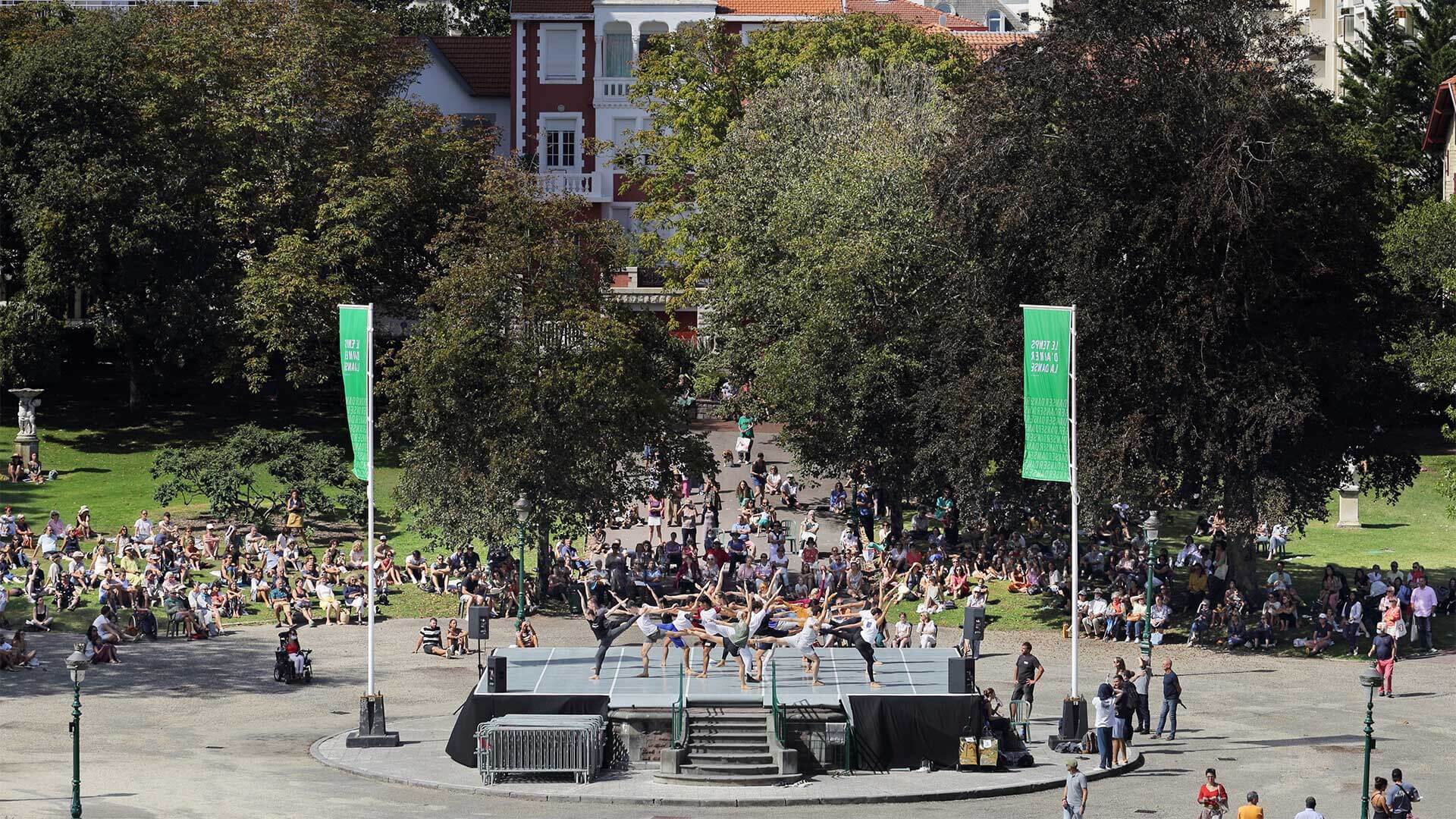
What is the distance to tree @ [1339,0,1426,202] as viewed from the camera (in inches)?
3056

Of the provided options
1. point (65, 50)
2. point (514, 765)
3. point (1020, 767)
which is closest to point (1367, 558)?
point (1020, 767)

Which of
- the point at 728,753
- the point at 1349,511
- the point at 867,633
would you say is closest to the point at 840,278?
the point at 1349,511

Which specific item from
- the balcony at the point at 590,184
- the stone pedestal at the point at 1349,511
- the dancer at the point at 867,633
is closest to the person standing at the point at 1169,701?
the dancer at the point at 867,633

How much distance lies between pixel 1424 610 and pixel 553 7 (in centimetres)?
5322

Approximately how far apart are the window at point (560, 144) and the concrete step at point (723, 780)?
5628 cm

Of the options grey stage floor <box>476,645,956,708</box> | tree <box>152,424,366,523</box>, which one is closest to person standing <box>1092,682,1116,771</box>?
grey stage floor <box>476,645,956,708</box>

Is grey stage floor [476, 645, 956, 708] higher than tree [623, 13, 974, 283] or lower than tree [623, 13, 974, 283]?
lower

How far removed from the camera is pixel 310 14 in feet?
235

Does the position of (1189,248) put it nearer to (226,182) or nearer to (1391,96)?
(226,182)

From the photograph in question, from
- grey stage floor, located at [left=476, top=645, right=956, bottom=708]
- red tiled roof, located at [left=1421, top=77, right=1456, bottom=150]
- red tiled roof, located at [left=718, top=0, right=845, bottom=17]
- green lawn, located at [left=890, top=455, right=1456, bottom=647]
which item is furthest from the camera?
red tiled roof, located at [left=718, top=0, right=845, bottom=17]

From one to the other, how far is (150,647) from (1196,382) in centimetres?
2357

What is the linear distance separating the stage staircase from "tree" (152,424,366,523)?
905 inches

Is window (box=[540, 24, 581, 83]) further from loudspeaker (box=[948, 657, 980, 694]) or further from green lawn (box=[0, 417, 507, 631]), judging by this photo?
loudspeaker (box=[948, 657, 980, 694])

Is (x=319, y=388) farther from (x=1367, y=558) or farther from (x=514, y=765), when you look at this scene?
(x=514, y=765)
